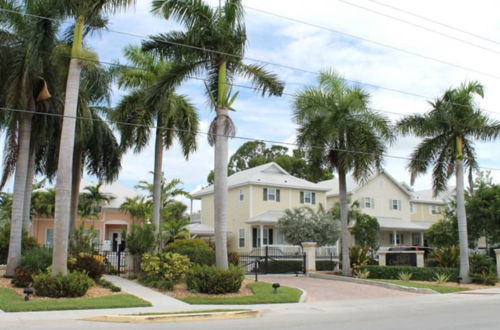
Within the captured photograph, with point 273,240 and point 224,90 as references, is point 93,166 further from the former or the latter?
point 273,240

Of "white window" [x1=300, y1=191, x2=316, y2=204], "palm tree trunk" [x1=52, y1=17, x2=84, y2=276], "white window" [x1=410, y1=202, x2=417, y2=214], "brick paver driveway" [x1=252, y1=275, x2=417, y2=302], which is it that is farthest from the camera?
"white window" [x1=410, y1=202, x2=417, y2=214]

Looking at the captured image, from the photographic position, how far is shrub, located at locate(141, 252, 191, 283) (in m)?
19.3

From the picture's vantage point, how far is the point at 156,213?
24922mm

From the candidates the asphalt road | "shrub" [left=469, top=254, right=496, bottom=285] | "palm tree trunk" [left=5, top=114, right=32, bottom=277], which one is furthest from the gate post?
"palm tree trunk" [left=5, top=114, right=32, bottom=277]

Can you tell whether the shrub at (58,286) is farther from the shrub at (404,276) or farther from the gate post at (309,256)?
the shrub at (404,276)

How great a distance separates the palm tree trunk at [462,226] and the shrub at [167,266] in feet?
45.2

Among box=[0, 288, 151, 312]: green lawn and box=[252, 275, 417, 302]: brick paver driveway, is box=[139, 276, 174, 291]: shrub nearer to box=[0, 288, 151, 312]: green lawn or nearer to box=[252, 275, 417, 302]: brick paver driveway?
box=[0, 288, 151, 312]: green lawn

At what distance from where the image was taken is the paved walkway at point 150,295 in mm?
15825

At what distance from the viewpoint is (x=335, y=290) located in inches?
847

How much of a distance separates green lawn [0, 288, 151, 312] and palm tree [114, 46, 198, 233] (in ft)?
26.2

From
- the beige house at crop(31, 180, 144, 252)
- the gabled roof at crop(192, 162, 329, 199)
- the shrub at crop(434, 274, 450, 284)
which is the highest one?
the gabled roof at crop(192, 162, 329, 199)

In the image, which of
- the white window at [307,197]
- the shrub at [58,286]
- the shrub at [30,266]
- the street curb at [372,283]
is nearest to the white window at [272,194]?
the white window at [307,197]

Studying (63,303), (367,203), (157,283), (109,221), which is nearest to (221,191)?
(157,283)

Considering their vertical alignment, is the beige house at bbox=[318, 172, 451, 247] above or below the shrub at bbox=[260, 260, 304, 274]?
above
